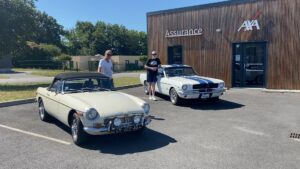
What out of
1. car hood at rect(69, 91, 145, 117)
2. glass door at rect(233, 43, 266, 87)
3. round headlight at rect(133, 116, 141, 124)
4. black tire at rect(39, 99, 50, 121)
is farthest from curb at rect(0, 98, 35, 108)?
glass door at rect(233, 43, 266, 87)

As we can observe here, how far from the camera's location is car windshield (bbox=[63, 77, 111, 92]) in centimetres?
722

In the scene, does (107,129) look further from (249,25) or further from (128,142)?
(249,25)

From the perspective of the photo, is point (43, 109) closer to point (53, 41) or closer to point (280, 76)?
point (280, 76)

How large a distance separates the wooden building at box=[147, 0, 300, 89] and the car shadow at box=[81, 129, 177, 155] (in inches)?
376

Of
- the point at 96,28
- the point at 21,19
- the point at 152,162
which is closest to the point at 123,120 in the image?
the point at 152,162

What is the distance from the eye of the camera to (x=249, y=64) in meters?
15.4

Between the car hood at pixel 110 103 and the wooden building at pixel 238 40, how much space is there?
32.6 ft

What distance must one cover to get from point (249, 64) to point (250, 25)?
1915 mm

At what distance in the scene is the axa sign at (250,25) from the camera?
1471 cm

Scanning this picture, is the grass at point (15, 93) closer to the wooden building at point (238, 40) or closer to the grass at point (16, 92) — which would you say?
the grass at point (16, 92)

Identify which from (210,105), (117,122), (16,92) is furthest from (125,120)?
(16,92)

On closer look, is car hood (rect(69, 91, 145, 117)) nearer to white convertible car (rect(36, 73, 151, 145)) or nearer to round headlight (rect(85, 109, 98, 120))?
white convertible car (rect(36, 73, 151, 145))

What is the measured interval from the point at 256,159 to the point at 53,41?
73.7 m

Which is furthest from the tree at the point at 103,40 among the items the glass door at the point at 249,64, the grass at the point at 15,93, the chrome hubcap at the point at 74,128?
the chrome hubcap at the point at 74,128
